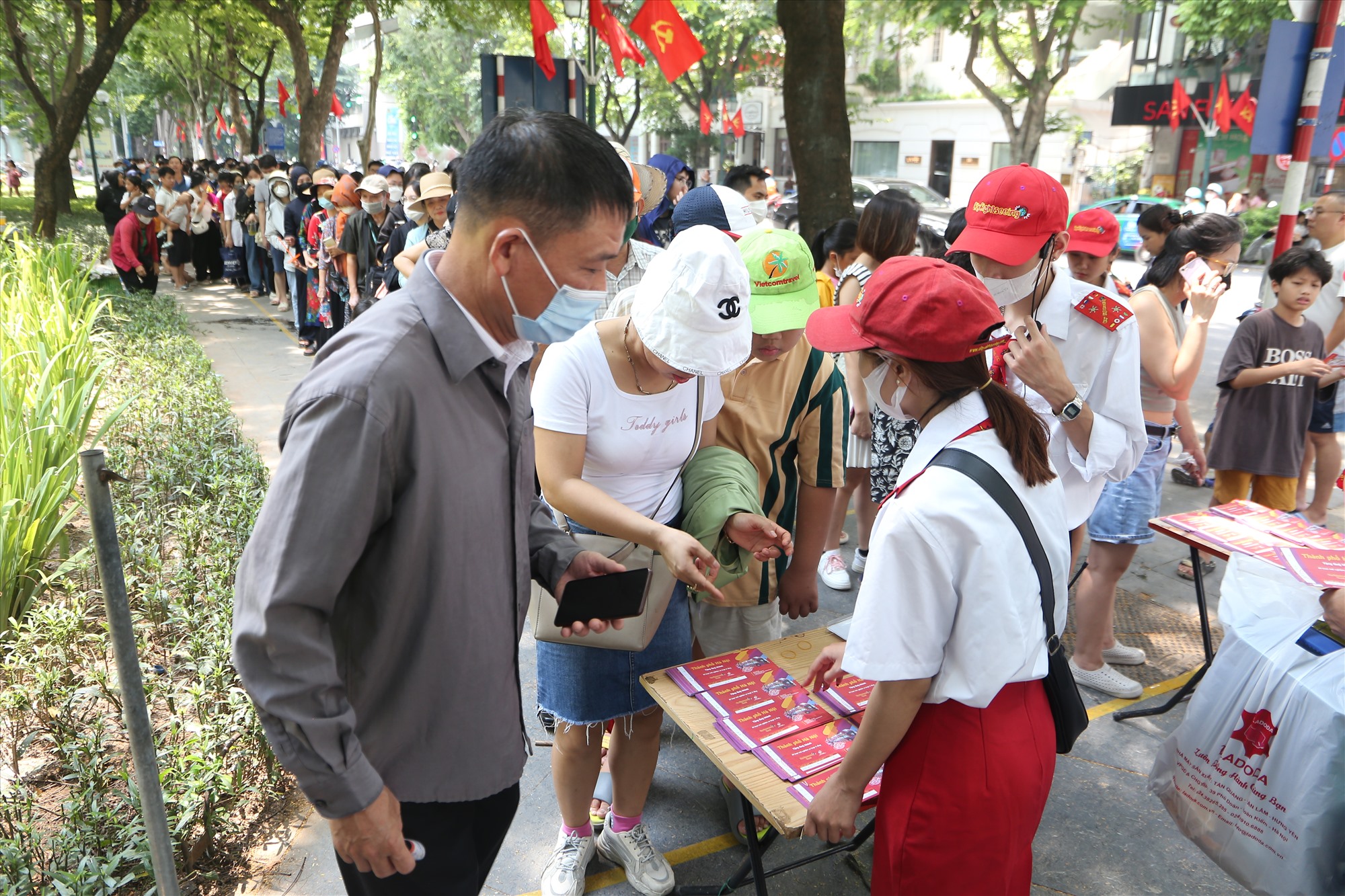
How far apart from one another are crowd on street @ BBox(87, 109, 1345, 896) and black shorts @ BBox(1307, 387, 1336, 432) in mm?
2910

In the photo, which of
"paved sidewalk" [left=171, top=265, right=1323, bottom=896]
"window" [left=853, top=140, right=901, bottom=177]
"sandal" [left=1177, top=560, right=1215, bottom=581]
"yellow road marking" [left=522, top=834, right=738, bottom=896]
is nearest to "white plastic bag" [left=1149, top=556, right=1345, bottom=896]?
"paved sidewalk" [left=171, top=265, right=1323, bottom=896]

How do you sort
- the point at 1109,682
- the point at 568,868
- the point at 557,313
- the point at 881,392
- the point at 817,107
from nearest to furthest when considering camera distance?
the point at 557,313 → the point at 881,392 → the point at 568,868 → the point at 1109,682 → the point at 817,107

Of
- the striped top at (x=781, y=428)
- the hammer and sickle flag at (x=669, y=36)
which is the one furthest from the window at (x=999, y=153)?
the striped top at (x=781, y=428)

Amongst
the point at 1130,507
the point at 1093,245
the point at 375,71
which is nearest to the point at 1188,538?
the point at 1130,507

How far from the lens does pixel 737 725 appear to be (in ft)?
6.44

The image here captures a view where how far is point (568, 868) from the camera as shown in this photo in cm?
243

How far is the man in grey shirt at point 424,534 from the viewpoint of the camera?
3.86 feet

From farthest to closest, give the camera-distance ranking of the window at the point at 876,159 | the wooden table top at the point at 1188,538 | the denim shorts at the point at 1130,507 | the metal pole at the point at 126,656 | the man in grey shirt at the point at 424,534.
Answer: the window at the point at 876,159 → the denim shorts at the point at 1130,507 → the wooden table top at the point at 1188,538 → the metal pole at the point at 126,656 → the man in grey shirt at the point at 424,534

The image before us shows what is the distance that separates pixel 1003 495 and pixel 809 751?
742mm

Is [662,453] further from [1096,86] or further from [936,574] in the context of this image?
[1096,86]

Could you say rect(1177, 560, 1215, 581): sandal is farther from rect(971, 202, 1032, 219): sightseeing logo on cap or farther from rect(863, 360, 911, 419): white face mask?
rect(863, 360, 911, 419): white face mask

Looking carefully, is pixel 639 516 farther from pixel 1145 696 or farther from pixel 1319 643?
pixel 1145 696

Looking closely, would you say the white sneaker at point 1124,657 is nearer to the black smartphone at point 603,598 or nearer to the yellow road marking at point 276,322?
the black smartphone at point 603,598

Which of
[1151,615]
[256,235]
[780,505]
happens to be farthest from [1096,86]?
[780,505]
